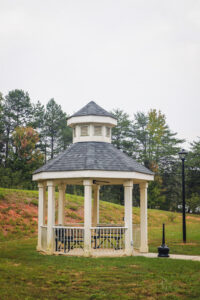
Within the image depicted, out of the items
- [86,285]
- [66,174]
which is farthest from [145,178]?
[86,285]

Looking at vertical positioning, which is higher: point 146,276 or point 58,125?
point 58,125

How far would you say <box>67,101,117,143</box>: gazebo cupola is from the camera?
17719mm

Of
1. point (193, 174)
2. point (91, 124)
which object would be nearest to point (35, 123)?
point (193, 174)

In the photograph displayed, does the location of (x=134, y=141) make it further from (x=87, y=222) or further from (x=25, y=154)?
(x=87, y=222)

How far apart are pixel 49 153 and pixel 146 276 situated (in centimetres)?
5498

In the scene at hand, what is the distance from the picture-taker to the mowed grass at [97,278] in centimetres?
946

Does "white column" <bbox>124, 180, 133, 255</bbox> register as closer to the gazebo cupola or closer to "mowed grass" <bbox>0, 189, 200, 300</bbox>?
"mowed grass" <bbox>0, 189, 200, 300</bbox>

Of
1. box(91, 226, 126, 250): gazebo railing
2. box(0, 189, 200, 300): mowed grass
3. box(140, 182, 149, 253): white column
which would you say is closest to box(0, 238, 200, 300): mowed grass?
box(0, 189, 200, 300): mowed grass

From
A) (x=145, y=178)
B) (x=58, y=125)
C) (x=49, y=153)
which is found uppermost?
(x=58, y=125)

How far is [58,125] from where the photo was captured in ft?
212

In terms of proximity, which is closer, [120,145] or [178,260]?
[178,260]

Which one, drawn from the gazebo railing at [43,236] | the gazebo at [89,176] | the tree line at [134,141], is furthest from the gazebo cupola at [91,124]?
the tree line at [134,141]

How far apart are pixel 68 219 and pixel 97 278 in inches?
822

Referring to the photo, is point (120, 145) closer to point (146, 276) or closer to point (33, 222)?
point (33, 222)
